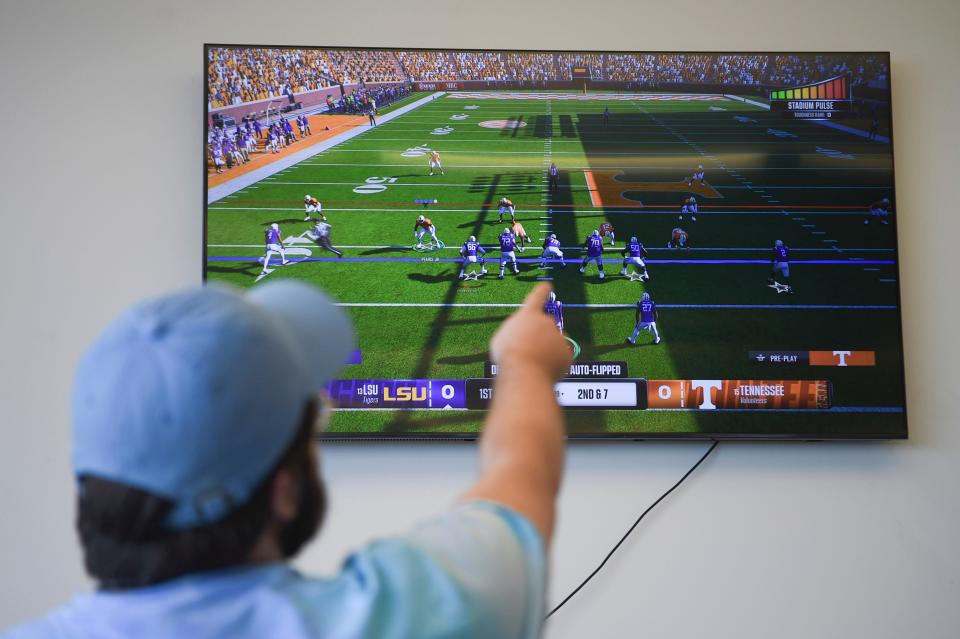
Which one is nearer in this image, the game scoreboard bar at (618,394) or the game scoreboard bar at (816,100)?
the game scoreboard bar at (618,394)

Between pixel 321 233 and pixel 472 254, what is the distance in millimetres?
514

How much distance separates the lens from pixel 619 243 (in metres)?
2.65

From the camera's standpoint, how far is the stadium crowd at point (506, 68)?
8.62ft

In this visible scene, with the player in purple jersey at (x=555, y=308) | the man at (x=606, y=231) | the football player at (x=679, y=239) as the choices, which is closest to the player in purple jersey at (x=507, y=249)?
the player in purple jersey at (x=555, y=308)

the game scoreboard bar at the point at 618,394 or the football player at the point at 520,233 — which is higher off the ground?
the football player at the point at 520,233

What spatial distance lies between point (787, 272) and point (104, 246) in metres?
2.30

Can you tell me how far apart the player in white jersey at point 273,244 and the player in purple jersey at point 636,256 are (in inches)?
44.8

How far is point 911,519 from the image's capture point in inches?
103

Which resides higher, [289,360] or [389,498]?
[289,360]

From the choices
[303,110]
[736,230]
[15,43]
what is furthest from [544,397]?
[15,43]

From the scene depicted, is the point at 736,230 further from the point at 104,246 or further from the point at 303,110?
the point at 104,246

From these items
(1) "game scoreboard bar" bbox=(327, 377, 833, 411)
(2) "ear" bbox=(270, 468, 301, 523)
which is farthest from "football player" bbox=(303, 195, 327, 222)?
(2) "ear" bbox=(270, 468, 301, 523)

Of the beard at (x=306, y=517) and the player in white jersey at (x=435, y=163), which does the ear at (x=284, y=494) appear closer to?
the beard at (x=306, y=517)

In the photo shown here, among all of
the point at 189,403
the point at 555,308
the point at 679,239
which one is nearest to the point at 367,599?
the point at 189,403
